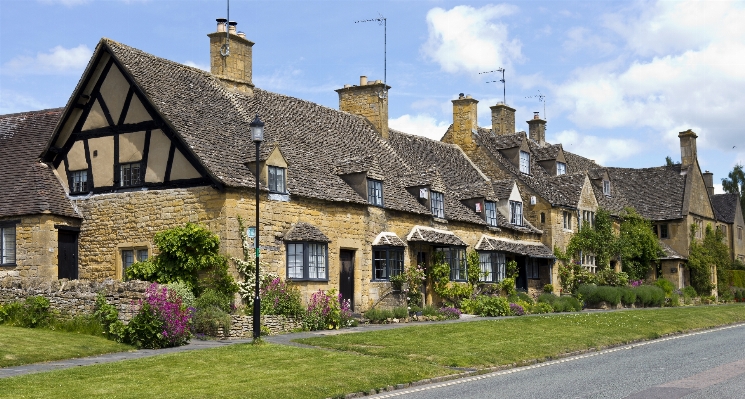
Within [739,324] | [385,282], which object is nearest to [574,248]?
[739,324]

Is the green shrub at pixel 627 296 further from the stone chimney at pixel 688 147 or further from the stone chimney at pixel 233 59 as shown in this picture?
the stone chimney at pixel 233 59

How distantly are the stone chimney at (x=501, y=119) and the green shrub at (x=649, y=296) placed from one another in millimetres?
12577

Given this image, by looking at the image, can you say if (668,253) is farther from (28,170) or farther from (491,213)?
(28,170)

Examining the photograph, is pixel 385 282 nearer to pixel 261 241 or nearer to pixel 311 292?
pixel 311 292

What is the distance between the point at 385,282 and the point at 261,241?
666 centimetres

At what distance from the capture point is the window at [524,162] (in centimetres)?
4694

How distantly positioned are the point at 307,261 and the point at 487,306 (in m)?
9.06

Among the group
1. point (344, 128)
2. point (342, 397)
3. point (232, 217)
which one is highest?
point (344, 128)

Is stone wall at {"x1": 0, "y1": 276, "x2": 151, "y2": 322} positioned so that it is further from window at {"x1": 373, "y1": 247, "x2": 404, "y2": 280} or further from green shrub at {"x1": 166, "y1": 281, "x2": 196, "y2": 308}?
window at {"x1": 373, "y1": 247, "x2": 404, "y2": 280}

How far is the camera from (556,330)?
26.2 metres

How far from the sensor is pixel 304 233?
27688mm

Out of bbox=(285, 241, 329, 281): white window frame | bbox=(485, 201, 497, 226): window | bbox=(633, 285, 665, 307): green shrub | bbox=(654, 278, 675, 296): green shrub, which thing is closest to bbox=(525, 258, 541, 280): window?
bbox=(485, 201, 497, 226): window

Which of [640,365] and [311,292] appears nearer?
[640,365]

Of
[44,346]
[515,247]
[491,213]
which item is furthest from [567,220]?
[44,346]
